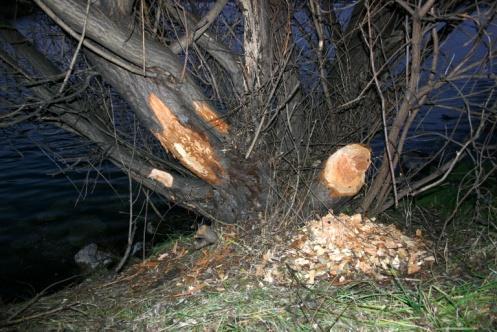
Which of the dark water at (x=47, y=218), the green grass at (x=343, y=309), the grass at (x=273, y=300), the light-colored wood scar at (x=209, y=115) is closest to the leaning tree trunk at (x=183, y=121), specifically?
the light-colored wood scar at (x=209, y=115)

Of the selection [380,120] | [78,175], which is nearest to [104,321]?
[380,120]

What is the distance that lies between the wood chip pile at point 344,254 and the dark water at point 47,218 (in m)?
2.41

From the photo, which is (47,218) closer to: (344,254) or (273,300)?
(273,300)

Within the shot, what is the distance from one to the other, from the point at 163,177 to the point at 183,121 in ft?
2.48

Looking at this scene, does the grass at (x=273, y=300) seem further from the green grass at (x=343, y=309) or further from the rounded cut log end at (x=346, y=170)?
the rounded cut log end at (x=346, y=170)

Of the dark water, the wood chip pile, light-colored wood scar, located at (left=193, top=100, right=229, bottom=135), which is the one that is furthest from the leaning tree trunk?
the dark water

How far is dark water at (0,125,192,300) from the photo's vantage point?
5.19 meters

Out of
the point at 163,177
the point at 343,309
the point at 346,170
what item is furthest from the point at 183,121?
the point at 343,309

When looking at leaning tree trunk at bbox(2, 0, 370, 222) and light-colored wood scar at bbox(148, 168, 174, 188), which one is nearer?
leaning tree trunk at bbox(2, 0, 370, 222)

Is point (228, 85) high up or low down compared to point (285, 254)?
up

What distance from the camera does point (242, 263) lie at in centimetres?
316

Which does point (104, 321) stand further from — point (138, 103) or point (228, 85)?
point (228, 85)

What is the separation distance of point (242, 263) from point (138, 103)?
1574 mm

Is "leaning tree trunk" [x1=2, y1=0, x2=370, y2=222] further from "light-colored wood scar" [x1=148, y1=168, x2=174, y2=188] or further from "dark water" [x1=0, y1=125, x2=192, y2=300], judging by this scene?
"dark water" [x1=0, y1=125, x2=192, y2=300]
